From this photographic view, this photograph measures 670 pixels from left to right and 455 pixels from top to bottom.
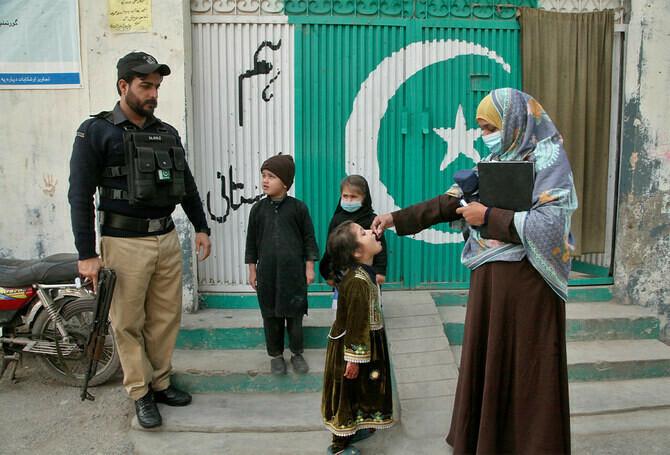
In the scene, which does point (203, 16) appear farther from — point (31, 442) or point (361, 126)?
point (31, 442)

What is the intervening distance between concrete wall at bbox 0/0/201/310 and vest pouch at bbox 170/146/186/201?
1.21 meters

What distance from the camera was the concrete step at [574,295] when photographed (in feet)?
16.7

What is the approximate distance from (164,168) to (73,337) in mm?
1703

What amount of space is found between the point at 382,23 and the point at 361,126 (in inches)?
35.3

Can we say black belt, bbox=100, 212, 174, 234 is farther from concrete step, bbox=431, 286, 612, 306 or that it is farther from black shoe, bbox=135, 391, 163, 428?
concrete step, bbox=431, 286, 612, 306

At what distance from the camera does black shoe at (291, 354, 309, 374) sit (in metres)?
4.08

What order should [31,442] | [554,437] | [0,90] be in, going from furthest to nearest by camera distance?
1. [0,90]
2. [31,442]
3. [554,437]

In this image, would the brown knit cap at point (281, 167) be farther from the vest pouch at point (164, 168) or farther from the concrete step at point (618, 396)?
the concrete step at point (618, 396)

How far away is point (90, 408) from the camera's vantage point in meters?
4.05

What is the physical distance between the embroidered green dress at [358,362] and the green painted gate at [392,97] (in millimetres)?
1942

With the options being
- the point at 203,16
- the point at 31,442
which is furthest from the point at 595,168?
the point at 31,442

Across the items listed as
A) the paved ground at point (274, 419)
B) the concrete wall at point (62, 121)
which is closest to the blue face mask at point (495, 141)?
the paved ground at point (274, 419)

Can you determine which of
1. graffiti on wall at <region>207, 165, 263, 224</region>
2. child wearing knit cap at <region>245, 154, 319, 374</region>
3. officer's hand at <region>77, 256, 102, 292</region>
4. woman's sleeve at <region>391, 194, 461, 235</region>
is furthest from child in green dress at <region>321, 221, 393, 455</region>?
graffiti on wall at <region>207, 165, 263, 224</region>

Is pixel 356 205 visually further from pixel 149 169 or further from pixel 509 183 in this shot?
pixel 509 183
